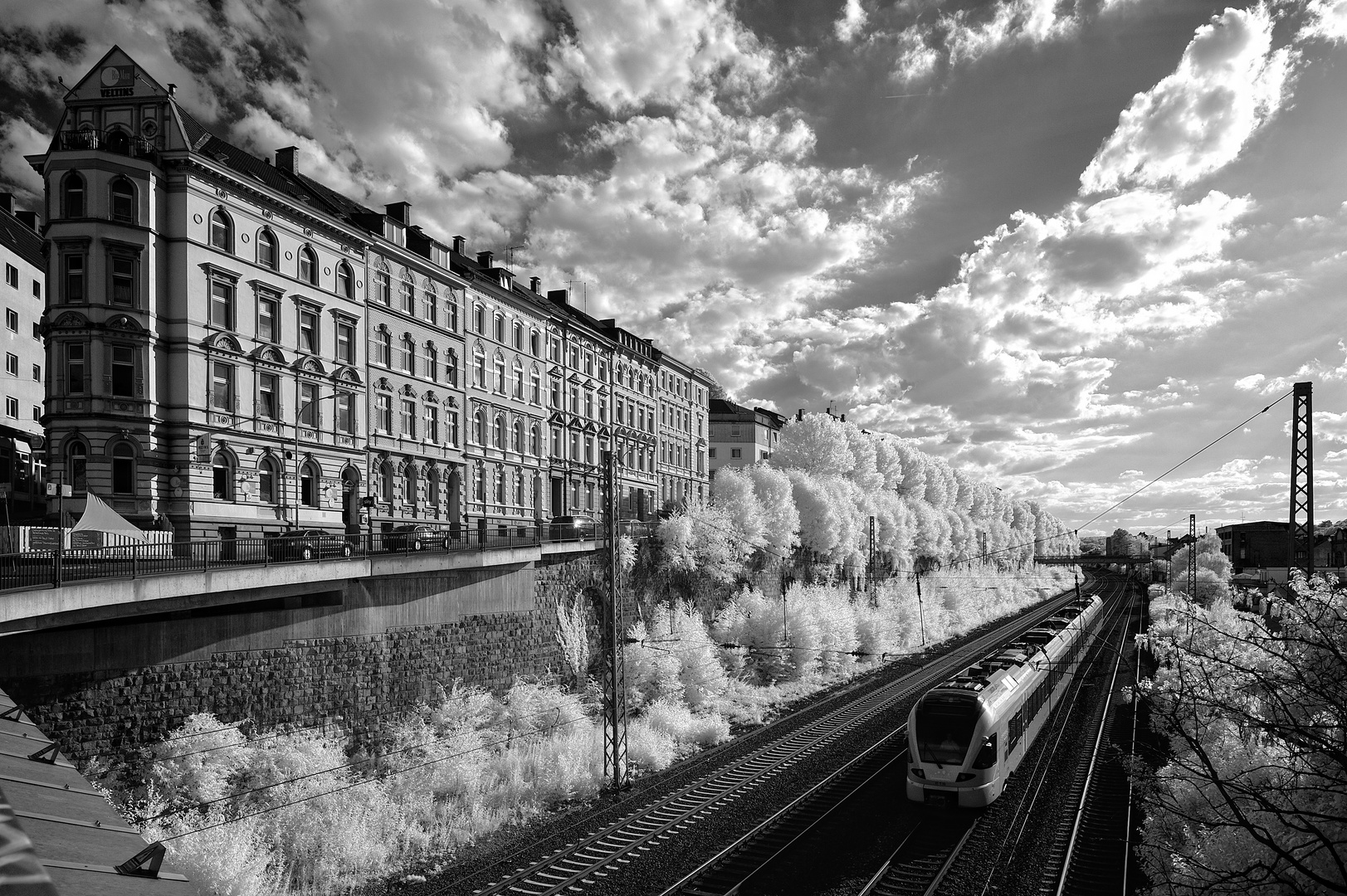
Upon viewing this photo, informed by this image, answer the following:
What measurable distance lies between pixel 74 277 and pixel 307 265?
900 centimetres

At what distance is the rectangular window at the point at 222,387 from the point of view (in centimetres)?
3139

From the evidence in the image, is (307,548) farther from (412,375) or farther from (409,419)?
(412,375)

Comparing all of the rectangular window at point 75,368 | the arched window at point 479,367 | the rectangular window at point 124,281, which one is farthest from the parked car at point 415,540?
the arched window at point 479,367

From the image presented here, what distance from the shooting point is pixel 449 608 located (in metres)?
31.4

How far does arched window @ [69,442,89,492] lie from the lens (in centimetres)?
2858

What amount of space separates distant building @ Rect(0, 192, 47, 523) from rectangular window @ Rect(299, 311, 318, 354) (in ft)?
66.8

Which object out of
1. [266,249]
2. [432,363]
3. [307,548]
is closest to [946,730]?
[307,548]

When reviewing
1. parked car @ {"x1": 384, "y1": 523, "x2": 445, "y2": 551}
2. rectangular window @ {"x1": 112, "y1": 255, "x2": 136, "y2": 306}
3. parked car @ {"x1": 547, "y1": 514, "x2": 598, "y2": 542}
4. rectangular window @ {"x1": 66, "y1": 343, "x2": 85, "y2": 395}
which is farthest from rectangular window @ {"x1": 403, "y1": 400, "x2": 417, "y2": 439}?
rectangular window @ {"x1": 66, "y1": 343, "x2": 85, "y2": 395}

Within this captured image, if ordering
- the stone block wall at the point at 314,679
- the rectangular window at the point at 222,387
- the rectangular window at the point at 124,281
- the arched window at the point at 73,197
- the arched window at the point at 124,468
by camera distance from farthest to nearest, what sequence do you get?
1. the rectangular window at the point at 222,387
2. the rectangular window at the point at 124,281
3. the arched window at the point at 124,468
4. the arched window at the point at 73,197
5. the stone block wall at the point at 314,679

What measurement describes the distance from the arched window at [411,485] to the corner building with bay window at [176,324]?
17.4ft

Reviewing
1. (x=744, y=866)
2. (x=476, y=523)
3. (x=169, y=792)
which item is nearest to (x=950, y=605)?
(x=476, y=523)

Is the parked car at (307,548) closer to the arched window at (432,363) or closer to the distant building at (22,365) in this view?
the arched window at (432,363)

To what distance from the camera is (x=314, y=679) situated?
2511 cm

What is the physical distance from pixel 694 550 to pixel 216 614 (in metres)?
30.4
